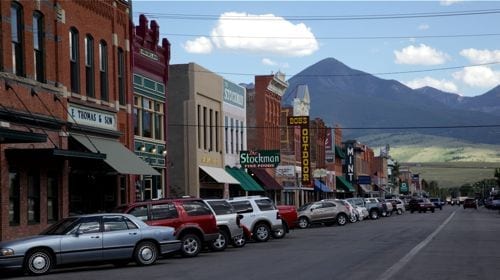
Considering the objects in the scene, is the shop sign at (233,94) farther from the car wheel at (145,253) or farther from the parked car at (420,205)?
the car wheel at (145,253)

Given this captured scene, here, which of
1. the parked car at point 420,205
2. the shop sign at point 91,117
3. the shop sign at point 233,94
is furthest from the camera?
the parked car at point 420,205

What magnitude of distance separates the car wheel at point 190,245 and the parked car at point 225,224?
2.07 meters

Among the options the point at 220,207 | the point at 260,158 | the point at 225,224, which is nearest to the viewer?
the point at 225,224

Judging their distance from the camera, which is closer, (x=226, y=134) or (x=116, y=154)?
(x=116, y=154)

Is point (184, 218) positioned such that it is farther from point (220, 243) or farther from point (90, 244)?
point (90, 244)

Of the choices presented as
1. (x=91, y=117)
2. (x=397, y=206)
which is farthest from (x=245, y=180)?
(x=397, y=206)

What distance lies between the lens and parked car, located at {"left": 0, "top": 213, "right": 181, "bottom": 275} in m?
17.2

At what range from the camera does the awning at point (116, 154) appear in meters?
28.3

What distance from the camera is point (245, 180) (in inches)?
2031

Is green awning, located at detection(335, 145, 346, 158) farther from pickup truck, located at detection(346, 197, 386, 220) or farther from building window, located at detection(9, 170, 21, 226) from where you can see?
building window, located at detection(9, 170, 21, 226)

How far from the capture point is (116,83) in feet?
108

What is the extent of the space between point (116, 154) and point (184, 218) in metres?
8.86

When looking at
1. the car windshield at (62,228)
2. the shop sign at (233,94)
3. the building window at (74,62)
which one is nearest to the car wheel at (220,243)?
the car windshield at (62,228)

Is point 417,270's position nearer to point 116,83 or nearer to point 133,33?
point 116,83
